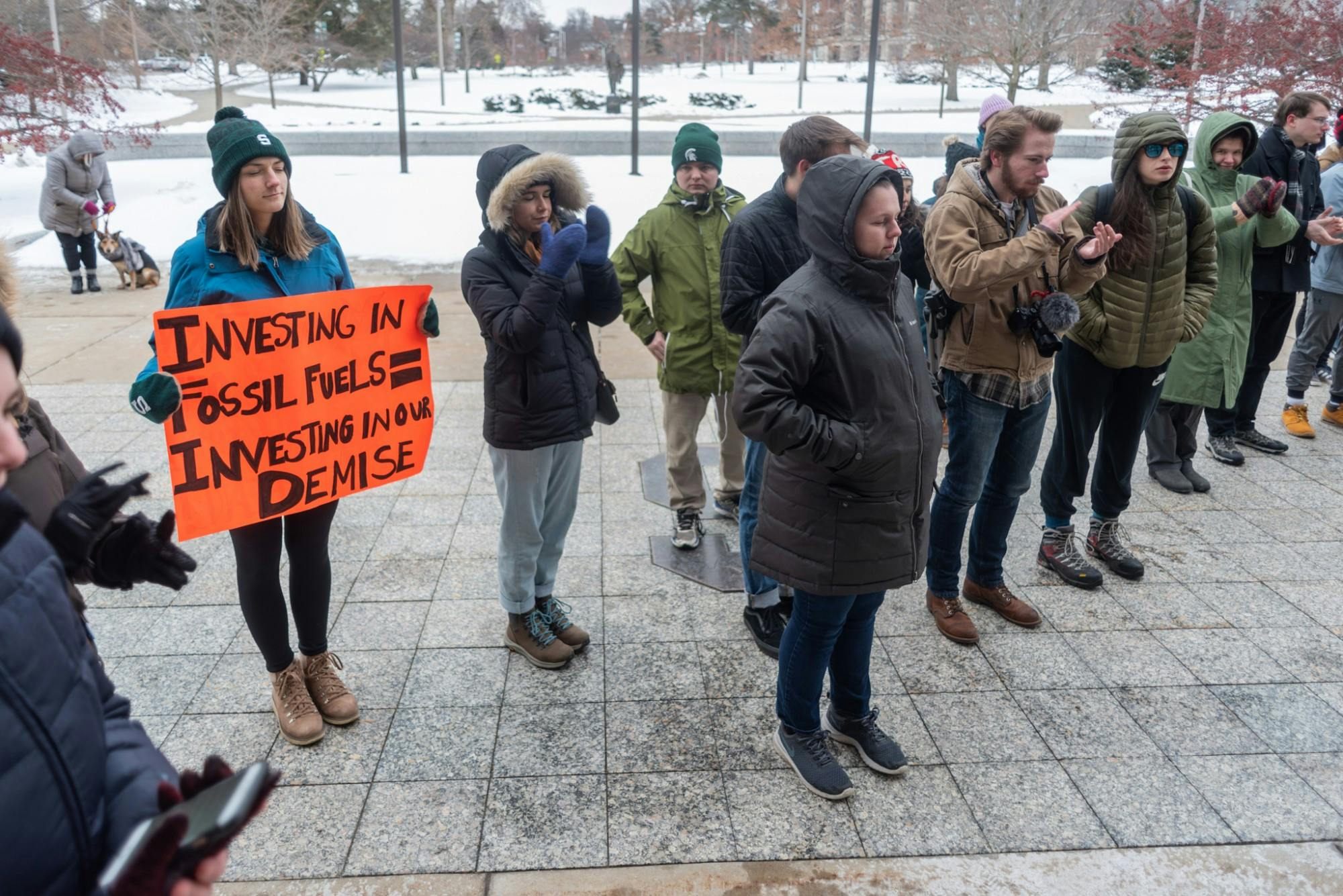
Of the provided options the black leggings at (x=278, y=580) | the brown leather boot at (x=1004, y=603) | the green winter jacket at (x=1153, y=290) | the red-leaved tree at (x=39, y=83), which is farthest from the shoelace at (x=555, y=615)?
the red-leaved tree at (x=39, y=83)

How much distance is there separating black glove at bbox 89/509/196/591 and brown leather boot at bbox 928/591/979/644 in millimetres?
2988

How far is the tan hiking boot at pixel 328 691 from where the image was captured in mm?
3453

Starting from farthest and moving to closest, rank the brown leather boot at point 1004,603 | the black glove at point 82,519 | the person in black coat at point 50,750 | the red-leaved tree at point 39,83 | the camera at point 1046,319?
the red-leaved tree at point 39,83, the brown leather boot at point 1004,603, the camera at point 1046,319, the black glove at point 82,519, the person in black coat at point 50,750

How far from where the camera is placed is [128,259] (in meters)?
10.8

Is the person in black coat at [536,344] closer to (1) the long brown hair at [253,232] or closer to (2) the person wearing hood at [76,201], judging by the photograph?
(1) the long brown hair at [253,232]

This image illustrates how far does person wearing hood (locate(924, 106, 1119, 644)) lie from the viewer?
359cm

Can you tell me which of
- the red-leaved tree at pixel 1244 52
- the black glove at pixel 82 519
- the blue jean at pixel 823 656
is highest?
the red-leaved tree at pixel 1244 52

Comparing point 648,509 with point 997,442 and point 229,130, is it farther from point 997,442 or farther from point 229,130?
point 229,130

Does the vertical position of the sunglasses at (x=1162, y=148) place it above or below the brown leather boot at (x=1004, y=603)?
above

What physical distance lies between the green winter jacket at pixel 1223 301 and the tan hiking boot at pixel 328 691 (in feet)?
14.5

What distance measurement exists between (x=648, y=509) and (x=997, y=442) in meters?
2.02

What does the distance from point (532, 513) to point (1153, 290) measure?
9.05 ft

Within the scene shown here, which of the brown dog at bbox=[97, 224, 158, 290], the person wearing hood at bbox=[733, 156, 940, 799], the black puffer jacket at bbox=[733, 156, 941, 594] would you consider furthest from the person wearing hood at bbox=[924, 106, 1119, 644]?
the brown dog at bbox=[97, 224, 158, 290]

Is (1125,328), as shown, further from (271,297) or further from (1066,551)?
(271,297)
